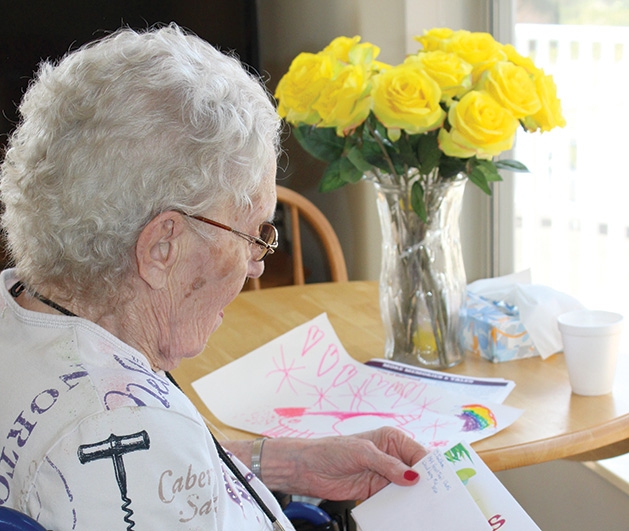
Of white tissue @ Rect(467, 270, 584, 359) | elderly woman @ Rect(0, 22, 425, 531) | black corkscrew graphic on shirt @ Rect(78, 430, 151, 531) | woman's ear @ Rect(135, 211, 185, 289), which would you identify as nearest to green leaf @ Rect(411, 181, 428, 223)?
white tissue @ Rect(467, 270, 584, 359)

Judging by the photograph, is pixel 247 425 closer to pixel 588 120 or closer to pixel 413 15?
pixel 588 120

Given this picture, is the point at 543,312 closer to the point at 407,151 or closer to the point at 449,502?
the point at 407,151

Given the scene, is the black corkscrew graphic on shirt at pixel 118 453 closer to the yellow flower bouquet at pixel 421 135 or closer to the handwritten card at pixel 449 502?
the handwritten card at pixel 449 502

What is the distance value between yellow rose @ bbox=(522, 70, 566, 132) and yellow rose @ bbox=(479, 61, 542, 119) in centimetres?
2

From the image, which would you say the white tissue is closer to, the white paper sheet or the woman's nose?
the white paper sheet

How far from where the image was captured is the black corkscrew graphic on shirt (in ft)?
1.98

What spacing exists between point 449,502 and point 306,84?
0.65 metres

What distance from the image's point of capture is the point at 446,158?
1.16 metres

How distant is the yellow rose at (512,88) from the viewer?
1.09 m

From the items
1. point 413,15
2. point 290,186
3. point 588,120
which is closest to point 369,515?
point 588,120

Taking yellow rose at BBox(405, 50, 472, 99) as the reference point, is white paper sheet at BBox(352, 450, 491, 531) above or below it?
below

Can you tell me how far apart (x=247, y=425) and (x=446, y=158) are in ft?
1.63

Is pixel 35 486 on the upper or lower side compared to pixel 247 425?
upper

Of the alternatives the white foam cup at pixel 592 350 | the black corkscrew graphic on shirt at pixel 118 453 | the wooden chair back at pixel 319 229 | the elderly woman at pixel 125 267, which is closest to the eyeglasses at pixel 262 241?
the elderly woman at pixel 125 267
